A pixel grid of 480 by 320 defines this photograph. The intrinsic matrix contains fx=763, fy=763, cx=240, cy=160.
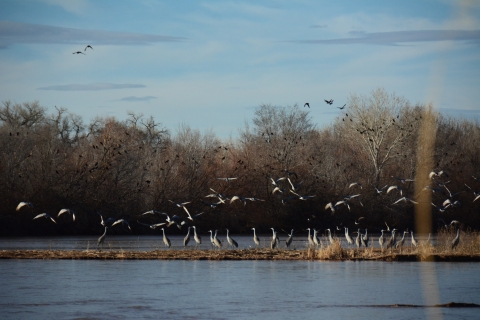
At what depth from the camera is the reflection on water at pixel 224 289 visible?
14969 mm

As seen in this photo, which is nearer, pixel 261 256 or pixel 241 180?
pixel 261 256

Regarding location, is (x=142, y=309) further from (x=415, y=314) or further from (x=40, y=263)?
(x=40, y=263)

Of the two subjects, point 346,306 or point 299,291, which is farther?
point 299,291

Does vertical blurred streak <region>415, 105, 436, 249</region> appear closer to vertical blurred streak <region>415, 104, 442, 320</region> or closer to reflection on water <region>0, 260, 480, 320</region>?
vertical blurred streak <region>415, 104, 442, 320</region>

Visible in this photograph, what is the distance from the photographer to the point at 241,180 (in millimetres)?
49031

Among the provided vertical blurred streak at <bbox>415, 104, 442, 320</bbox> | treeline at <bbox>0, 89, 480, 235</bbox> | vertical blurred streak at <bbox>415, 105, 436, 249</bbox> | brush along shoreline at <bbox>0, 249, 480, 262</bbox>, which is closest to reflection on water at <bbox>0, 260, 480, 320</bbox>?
brush along shoreline at <bbox>0, 249, 480, 262</bbox>

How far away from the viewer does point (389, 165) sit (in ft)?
197

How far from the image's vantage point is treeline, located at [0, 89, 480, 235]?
4234cm

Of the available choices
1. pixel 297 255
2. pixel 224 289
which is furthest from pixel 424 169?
pixel 224 289

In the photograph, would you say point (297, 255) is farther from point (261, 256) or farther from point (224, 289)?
point (224, 289)

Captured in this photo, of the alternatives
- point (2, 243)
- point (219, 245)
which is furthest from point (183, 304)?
point (2, 243)

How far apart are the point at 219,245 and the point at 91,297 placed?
39.3 feet

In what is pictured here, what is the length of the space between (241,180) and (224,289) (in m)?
30.7

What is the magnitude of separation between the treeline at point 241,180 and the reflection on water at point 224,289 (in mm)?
13014
